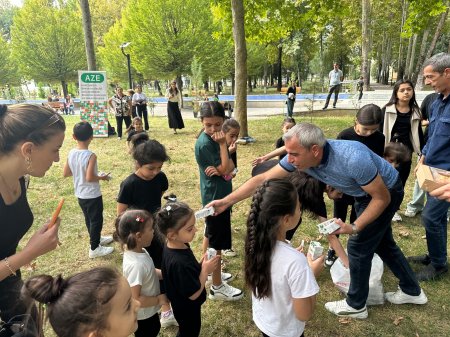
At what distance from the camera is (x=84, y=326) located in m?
1.28

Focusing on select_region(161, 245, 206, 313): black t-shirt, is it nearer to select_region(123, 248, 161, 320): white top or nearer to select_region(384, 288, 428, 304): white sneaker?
select_region(123, 248, 161, 320): white top

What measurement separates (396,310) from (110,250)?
3.39m

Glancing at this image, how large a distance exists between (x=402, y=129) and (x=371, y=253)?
8.02 feet

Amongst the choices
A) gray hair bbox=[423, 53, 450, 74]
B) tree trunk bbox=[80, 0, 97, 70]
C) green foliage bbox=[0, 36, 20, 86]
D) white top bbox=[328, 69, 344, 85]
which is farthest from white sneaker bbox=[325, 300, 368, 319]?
green foliage bbox=[0, 36, 20, 86]

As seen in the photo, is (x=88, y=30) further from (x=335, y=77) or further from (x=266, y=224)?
(x=266, y=224)

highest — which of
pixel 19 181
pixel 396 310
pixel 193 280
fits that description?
pixel 19 181

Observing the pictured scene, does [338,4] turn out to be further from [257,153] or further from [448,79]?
[448,79]

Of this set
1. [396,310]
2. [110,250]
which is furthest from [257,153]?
[396,310]

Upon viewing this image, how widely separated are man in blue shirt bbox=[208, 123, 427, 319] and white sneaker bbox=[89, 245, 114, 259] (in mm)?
2214

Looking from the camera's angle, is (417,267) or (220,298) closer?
(220,298)

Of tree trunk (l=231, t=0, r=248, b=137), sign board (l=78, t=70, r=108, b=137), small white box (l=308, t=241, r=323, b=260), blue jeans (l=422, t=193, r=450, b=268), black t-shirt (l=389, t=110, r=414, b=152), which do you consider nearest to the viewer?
small white box (l=308, t=241, r=323, b=260)

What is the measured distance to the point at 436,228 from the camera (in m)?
3.33

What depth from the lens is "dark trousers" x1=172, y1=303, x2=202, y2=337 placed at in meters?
2.31

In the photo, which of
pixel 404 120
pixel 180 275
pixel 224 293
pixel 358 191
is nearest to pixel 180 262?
pixel 180 275
